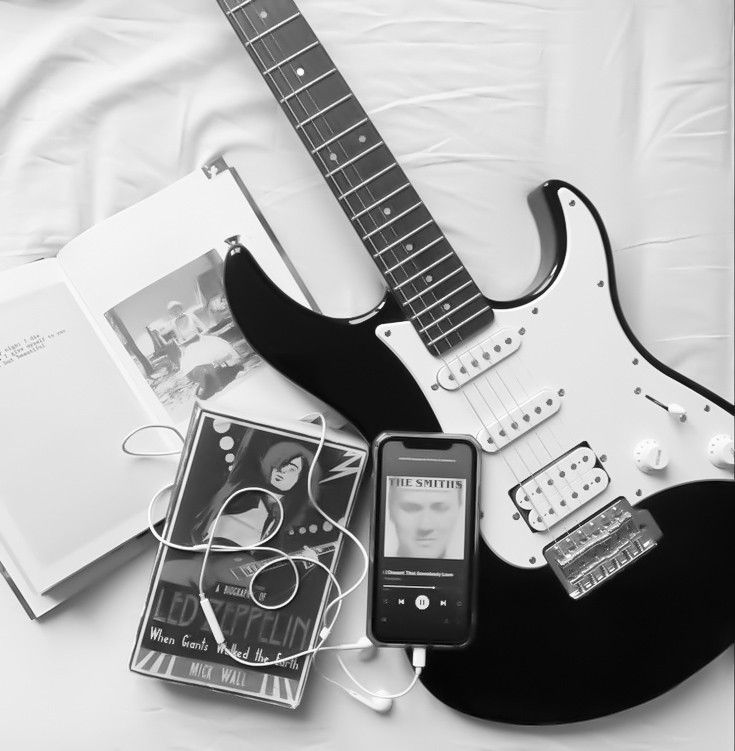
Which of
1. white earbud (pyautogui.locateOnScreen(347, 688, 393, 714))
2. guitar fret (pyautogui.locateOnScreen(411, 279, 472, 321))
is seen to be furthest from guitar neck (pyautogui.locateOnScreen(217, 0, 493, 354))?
white earbud (pyautogui.locateOnScreen(347, 688, 393, 714))

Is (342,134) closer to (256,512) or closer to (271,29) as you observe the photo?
(271,29)

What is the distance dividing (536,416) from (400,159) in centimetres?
32

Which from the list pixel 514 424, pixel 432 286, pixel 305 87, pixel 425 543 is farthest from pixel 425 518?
pixel 305 87

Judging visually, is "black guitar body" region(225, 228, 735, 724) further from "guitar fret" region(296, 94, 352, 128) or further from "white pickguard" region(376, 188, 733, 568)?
"guitar fret" region(296, 94, 352, 128)

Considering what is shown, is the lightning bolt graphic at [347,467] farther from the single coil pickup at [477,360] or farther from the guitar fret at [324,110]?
the guitar fret at [324,110]

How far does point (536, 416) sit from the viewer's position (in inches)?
31.4

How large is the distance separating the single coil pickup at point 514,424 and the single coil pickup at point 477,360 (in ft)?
0.17

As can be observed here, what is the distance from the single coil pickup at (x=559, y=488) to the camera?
2.61 feet

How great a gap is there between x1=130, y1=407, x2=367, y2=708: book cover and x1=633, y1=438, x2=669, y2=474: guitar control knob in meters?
0.28

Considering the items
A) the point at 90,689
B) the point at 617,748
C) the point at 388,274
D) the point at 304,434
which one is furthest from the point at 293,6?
the point at 617,748

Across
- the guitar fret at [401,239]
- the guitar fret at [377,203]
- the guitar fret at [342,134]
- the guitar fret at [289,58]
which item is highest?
the guitar fret at [289,58]

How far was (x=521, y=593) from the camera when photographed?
0.79 metres

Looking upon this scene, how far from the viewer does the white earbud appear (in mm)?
849

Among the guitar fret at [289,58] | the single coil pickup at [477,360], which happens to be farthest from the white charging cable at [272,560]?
the guitar fret at [289,58]
